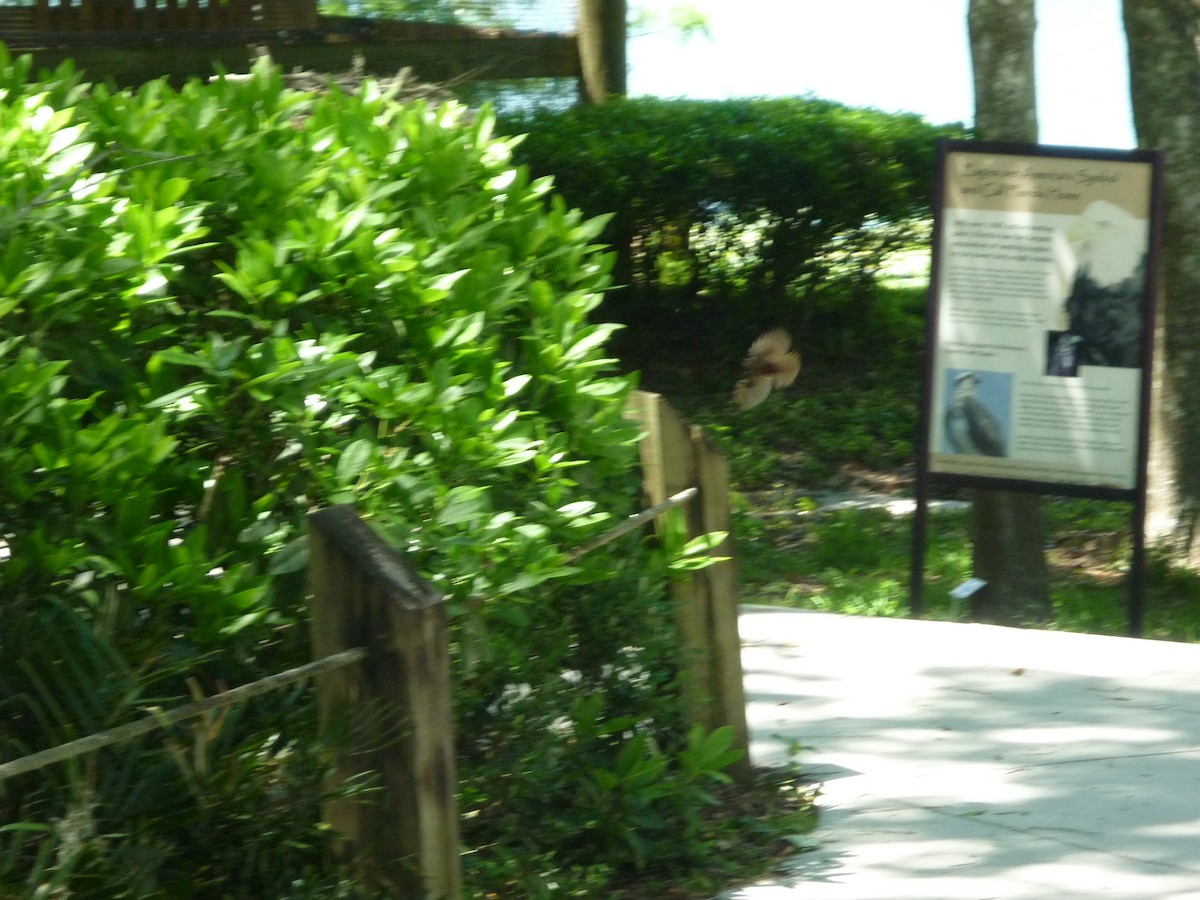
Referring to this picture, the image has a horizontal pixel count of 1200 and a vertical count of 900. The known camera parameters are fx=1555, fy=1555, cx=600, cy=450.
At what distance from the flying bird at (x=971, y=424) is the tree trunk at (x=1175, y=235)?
1.68m

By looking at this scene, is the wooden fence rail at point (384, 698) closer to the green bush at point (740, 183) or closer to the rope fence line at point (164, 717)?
the rope fence line at point (164, 717)

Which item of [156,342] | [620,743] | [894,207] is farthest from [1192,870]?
[894,207]

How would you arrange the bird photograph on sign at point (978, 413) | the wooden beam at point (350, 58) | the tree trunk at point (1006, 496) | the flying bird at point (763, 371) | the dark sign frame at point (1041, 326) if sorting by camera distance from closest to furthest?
the dark sign frame at point (1041, 326) → the bird photograph on sign at point (978, 413) → the tree trunk at point (1006, 496) → the flying bird at point (763, 371) → the wooden beam at point (350, 58)

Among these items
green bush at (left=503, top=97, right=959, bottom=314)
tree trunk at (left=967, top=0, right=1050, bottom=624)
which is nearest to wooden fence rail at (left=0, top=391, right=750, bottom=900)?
tree trunk at (left=967, top=0, right=1050, bottom=624)

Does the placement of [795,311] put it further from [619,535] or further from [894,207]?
[619,535]

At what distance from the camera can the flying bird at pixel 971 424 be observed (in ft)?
22.3

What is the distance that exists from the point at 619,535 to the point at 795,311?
28.6ft

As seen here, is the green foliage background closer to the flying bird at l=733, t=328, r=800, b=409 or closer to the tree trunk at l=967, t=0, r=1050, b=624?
the tree trunk at l=967, t=0, r=1050, b=624

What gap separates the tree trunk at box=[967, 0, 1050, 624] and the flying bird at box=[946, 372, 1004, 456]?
0.39m

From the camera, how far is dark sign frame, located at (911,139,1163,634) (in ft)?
21.7

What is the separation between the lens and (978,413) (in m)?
6.82

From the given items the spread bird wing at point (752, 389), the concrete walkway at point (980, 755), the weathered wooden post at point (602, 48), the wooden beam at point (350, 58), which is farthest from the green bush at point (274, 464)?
the weathered wooden post at point (602, 48)

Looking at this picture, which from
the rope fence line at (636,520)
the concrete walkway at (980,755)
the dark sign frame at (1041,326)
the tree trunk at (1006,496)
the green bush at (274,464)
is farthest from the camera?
the tree trunk at (1006,496)

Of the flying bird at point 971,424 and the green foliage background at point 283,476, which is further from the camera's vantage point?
the flying bird at point 971,424
